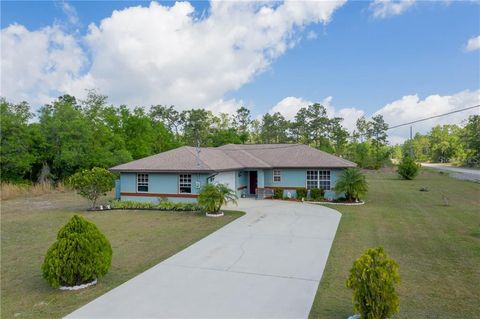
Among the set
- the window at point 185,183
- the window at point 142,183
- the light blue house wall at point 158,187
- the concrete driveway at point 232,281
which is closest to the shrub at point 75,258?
the concrete driveway at point 232,281

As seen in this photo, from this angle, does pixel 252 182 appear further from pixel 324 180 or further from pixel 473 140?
pixel 473 140

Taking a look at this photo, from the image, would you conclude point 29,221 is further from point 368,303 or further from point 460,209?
point 460,209

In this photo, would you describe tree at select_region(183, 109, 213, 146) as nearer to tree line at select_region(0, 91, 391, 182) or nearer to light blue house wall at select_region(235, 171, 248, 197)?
tree line at select_region(0, 91, 391, 182)

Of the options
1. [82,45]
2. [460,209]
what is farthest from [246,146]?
[460,209]

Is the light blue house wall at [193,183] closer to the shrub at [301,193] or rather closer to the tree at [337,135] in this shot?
the shrub at [301,193]

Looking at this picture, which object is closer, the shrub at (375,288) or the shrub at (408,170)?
the shrub at (375,288)

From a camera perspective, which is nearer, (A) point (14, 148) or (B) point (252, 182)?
(B) point (252, 182)

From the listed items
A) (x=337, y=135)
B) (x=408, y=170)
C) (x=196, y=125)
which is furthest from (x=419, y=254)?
(x=196, y=125)
